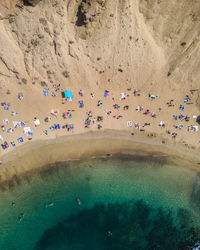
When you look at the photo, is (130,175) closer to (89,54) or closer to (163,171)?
(163,171)

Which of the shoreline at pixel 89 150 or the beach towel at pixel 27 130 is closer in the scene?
the shoreline at pixel 89 150

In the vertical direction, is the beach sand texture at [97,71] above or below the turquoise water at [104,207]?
above

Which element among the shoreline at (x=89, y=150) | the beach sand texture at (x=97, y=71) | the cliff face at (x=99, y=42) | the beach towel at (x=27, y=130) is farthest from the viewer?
the beach towel at (x=27, y=130)

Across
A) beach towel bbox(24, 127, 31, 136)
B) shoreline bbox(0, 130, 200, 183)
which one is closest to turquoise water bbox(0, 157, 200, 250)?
shoreline bbox(0, 130, 200, 183)

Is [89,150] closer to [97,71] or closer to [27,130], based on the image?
[27,130]

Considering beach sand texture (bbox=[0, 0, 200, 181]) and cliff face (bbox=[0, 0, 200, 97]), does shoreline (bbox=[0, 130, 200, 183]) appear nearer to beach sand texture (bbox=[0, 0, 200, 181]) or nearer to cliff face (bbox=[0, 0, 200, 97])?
beach sand texture (bbox=[0, 0, 200, 181])

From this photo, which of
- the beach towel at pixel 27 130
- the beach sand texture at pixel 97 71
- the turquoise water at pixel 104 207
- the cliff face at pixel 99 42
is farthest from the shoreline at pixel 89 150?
the cliff face at pixel 99 42

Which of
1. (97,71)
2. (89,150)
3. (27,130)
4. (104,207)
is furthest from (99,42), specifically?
(104,207)

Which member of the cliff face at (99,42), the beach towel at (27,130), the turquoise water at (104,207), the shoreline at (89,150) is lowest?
the turquoise water at (104,207)

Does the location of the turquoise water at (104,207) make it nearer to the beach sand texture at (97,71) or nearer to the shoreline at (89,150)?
the shoreline at (89,150)
